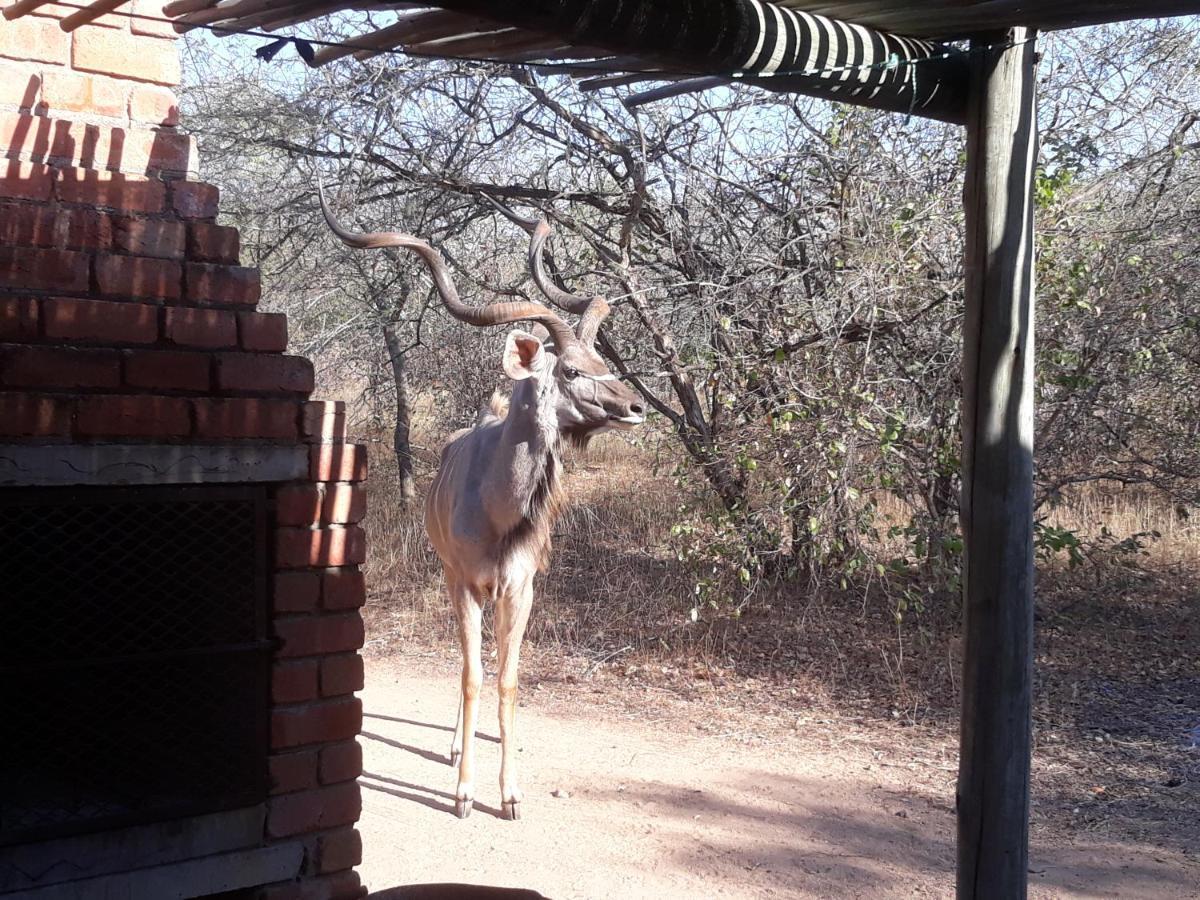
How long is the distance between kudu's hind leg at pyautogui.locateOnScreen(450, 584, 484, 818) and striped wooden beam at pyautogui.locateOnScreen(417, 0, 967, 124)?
161 inches

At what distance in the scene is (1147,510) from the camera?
443 inches

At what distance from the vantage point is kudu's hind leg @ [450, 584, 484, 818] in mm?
6238

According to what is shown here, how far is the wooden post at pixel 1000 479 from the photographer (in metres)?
3.30

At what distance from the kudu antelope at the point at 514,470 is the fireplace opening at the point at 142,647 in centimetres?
294

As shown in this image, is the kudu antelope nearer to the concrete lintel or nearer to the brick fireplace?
the brick fireplace

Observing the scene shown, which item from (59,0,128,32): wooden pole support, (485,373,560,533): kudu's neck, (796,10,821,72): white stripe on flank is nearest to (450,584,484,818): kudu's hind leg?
(485,373,560,533): kudu's neck

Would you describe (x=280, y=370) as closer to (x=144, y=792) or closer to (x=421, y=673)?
(x=144, y=792)

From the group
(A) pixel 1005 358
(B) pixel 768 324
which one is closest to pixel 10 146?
(A) pixel 1005 358

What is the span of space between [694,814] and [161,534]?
3.63m

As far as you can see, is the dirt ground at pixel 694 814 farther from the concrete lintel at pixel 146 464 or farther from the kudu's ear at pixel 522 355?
the kudu's ear at pixel 522 355

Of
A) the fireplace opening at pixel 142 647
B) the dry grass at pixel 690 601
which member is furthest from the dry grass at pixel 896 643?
the fireplace opening at pixel 142 647

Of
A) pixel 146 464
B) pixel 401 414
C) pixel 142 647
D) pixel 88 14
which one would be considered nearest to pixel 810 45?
pixel 88 14

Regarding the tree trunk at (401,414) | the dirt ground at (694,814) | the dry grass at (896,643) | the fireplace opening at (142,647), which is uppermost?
the tree trunk at (401,414)

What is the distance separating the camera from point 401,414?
12.8m
